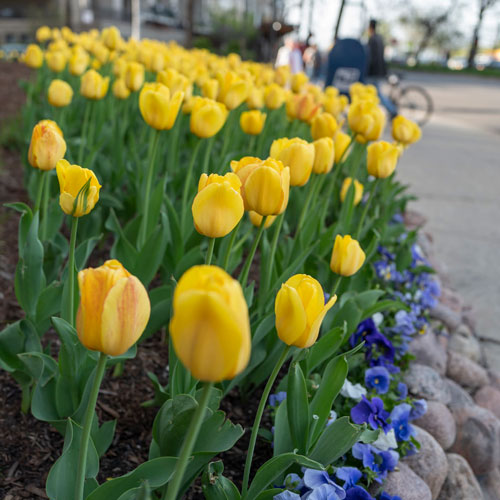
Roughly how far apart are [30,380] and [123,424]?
27 cm

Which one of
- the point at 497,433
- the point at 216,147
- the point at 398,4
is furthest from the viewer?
the point at 398,4

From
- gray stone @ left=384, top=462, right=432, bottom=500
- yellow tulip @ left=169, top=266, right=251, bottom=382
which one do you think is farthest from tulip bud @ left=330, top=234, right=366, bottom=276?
yellow tulip @ left=169, top=266, right=251, bottom=382

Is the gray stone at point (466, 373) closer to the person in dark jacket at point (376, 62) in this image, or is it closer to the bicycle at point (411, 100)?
the person in dark jacket at point (376, 62)

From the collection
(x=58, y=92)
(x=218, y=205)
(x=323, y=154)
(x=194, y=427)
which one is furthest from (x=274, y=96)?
(x=194, y=427)

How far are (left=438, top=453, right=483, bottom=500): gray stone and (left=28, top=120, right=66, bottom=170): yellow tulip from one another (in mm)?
1433

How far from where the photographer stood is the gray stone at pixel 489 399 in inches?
91.9

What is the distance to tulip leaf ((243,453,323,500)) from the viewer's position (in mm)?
1079

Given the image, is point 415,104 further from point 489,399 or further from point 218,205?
point 218,205

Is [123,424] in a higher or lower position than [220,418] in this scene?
lower

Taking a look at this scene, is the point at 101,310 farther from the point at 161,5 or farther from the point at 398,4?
the point at 398,4

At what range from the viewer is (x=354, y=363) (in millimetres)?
1853

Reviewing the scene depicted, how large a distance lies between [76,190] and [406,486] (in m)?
1.08

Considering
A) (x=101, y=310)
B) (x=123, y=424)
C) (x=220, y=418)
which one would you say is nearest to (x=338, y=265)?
(x=220, y=418)

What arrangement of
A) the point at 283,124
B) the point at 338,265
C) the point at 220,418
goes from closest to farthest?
the point at 220,418
the point at 338,265
the point at 283,124
